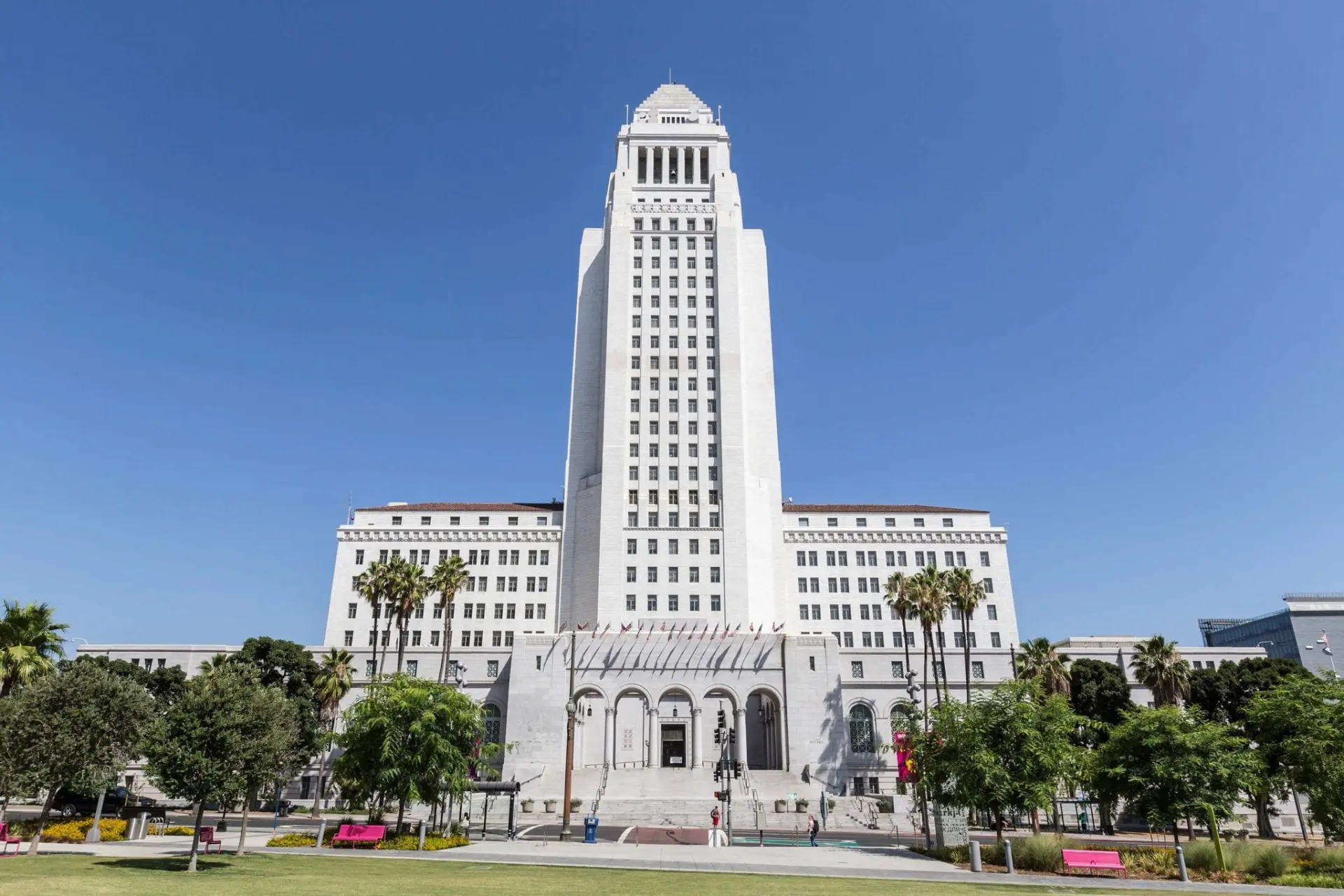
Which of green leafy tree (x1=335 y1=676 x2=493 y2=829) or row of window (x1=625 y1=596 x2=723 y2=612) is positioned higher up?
row of window (x1=625 y1=596 x2=723 y2=612)

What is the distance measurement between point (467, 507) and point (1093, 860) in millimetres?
76121

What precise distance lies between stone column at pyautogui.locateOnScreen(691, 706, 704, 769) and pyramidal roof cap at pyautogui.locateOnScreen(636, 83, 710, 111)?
245 ft

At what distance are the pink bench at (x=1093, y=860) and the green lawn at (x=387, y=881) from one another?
3.85 meters

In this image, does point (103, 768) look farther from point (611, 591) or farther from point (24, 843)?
point (611, 591)

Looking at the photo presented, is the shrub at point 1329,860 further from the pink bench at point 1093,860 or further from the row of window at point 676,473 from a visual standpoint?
the row of window at point 676,473

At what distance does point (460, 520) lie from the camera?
9306cm

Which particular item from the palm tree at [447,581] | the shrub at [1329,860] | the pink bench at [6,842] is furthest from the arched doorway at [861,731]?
the pink bench at [6,842]

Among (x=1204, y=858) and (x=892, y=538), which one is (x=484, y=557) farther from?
(x=1204, y=858)

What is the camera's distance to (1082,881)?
2703cm

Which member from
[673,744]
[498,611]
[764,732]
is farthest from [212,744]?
[498,611]

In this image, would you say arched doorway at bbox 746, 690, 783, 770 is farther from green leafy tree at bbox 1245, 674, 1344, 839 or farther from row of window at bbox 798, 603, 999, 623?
green leafy tree at bbox 1245, 674, 1344, 839

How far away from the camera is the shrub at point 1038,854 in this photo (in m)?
30.0

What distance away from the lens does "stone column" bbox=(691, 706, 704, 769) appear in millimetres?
66500

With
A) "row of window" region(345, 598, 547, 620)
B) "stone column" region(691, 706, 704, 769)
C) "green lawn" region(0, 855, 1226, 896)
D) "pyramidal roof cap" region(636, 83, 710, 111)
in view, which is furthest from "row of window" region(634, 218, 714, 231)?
"green lawn" region(0, 855, 1226, 896)
